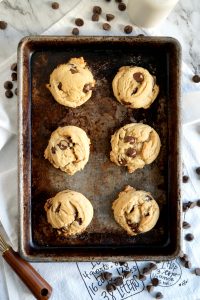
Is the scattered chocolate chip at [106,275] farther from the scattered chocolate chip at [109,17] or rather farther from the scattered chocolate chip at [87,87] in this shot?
the scattered chocolate chip at [109,17]

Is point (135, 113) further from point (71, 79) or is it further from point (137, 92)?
point (71, 79)

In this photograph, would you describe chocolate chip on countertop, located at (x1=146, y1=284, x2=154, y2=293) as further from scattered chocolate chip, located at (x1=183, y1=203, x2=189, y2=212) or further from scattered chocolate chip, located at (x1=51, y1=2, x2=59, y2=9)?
scattered chocolate chip, located at (x1=51, y1=2, x2=59, y2=9)

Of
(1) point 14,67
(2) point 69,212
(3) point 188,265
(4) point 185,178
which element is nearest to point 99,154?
(2) point 69,212

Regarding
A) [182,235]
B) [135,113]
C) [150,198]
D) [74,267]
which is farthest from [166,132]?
[74,267]

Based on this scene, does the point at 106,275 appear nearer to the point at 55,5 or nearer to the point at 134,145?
the point at 134,145

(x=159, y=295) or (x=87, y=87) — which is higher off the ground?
(x=87, y=87)

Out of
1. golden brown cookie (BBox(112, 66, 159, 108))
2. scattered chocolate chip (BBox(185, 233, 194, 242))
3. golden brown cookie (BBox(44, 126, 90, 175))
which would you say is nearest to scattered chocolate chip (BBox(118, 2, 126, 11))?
golden brown cookie (BBox(112, 66, 159, 108))
